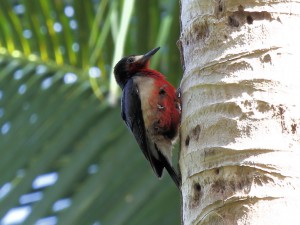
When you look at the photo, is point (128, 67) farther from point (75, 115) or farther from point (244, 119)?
point (244, 119)

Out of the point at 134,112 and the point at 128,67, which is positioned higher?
the point at 128,67

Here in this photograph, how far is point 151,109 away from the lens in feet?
17.1

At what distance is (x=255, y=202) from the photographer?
108 inches

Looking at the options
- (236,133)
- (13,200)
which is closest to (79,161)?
(13,200)

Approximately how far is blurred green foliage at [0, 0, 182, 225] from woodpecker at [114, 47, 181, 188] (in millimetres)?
311

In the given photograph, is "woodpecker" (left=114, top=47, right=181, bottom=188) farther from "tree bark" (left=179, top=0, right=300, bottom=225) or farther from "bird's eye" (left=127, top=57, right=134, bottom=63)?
"tree bark" (left=179, top=0, right=300, bottom=225)

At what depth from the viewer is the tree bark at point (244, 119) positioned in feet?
9.08

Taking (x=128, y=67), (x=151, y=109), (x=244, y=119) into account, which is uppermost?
(x=244, y=119)

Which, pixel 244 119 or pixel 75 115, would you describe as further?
pixel 75 115

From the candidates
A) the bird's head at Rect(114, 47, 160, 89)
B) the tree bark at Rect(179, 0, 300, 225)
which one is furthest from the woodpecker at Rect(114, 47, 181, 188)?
the tree bark at Rect(179, 0, 300, 225)

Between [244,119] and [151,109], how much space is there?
230 centimetres

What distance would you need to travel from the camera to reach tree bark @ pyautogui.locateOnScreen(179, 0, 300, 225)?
2.77 meters

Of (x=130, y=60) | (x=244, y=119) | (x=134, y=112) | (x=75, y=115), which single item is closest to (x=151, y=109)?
(x=134, y=112)

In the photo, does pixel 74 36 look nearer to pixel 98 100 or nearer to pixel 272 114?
pixel 98 100
